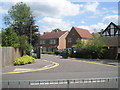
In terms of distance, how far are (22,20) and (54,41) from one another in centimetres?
2226

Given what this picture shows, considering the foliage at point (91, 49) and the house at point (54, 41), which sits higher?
the house at point (54, 41)

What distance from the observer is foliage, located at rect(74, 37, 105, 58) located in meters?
27.3

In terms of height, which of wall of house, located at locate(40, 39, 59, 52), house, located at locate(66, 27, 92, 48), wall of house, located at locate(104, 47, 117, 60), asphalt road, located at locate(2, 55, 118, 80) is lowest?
asphalt road, located at locate(2, 55, 118, 80)

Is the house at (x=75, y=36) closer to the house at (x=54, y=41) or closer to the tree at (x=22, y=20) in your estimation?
the house at (x=54, y=41)

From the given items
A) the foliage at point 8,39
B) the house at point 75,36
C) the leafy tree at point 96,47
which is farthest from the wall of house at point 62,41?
the foliage at point 8,39

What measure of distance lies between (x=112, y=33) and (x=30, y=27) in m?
22.0

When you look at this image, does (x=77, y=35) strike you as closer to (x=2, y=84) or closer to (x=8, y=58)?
(x=8, y=58)

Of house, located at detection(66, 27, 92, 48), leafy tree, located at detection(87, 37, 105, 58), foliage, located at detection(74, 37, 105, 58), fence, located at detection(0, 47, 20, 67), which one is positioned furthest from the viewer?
house, located at detection(66, 27, 92, 48)

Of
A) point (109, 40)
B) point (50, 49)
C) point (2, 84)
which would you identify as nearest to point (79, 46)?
point (109, 40)

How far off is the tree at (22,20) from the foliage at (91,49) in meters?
10.9

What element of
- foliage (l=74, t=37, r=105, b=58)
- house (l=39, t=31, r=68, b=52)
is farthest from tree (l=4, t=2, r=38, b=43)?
house (l=39, t=31, r=68, b=52)

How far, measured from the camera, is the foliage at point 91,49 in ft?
89.7

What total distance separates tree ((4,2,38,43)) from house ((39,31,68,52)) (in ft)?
67.8

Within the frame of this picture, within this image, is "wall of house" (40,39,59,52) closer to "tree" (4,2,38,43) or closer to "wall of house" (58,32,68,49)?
"wall of house" (58,32,68,49)
